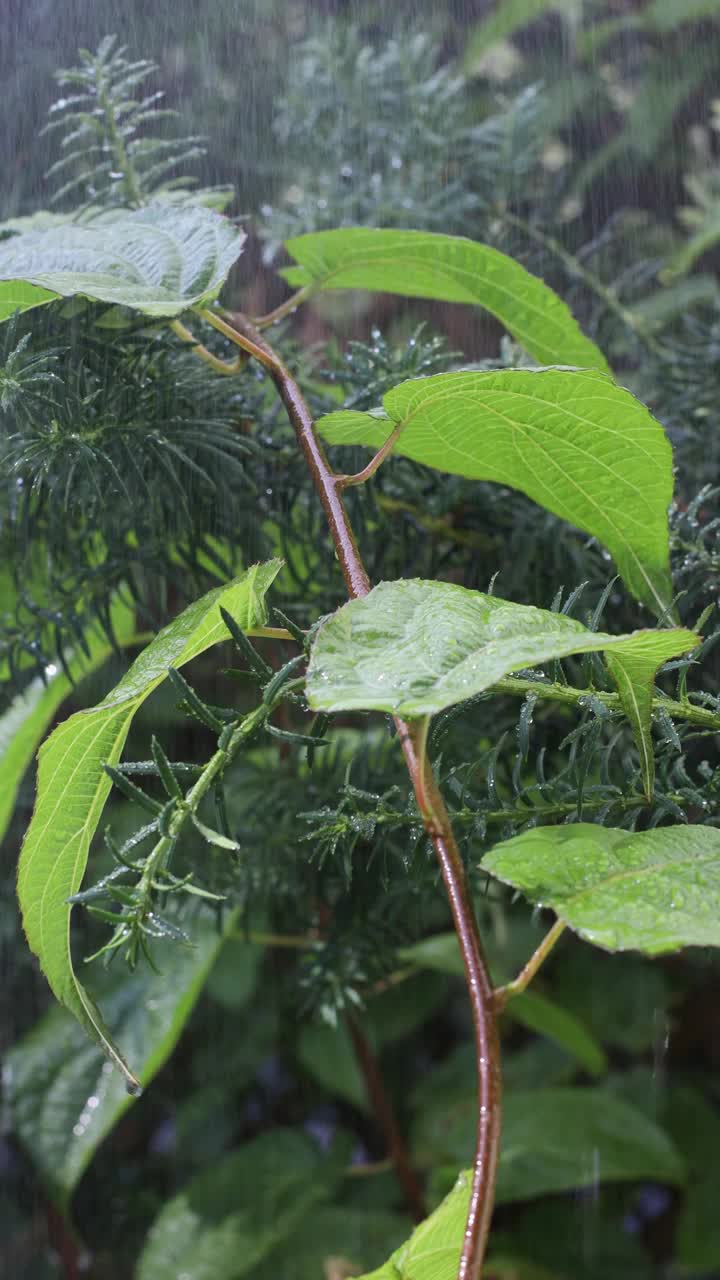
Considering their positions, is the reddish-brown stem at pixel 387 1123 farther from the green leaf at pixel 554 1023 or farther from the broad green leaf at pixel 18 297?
the broad green leaf at pixel 18 297

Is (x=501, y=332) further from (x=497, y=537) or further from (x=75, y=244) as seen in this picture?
(x=75, y=244)

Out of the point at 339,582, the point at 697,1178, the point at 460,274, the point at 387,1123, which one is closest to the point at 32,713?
the point at 339,582

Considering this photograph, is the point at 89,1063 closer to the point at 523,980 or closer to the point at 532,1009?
the point at 532,1009

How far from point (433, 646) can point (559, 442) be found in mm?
121

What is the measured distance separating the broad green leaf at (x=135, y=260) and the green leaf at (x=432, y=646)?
0.12m

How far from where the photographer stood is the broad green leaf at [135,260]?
31 centimetres

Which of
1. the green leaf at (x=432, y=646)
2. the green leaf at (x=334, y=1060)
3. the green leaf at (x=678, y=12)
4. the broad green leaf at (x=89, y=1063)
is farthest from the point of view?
the green leaf at (x=678, y=12)

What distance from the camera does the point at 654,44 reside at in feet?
3.12

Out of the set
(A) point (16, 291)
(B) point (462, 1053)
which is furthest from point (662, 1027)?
(A) point (16, 291)

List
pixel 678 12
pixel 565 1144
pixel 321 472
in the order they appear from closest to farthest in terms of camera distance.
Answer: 1. pixel 321 472
2. pixel 565 1144
3. pixel 678 12

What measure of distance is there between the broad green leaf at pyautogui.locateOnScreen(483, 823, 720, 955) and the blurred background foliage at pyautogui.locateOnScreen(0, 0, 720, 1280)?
0.04 metres

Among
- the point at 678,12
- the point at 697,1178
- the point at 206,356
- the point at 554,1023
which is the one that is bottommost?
the point at 697,1178

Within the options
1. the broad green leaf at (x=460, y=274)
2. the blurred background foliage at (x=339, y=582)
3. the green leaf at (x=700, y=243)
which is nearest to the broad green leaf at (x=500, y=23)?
the blurred background foliage at (x=339, y=582)

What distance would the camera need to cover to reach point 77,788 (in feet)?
0.93
